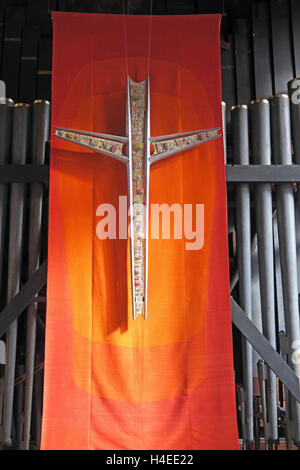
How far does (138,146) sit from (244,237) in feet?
4.60

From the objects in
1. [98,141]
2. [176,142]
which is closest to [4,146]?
[98,141]

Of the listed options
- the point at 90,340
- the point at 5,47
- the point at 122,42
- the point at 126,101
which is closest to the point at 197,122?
the point at 126,101

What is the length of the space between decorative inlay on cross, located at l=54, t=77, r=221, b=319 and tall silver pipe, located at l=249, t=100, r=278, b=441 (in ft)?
1.77

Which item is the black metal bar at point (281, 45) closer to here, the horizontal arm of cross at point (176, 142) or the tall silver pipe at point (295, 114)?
the tall silver pipe at point (295, 114)

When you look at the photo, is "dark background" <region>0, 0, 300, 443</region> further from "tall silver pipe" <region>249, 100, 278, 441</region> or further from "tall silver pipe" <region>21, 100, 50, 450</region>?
"tall silver pipe" <region>21, 100, 50, 450</region>

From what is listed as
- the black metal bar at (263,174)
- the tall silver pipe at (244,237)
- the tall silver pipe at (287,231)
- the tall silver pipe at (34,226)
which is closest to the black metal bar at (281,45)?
the tall silver pipe at (287,231)

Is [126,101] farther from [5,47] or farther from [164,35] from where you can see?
[5,47]

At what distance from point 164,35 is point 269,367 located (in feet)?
11.8

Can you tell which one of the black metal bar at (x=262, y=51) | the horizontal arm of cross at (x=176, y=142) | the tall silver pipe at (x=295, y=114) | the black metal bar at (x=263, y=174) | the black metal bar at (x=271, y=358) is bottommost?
the black metal bar at (x=271, y=358)

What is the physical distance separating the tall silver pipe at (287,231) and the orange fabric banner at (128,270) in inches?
24.9

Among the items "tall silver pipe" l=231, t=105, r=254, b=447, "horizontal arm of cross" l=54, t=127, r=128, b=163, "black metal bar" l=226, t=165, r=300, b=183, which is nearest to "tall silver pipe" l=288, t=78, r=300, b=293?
"black metal bar" l=226, t=165, r=300, b=183

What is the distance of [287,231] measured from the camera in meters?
5.32

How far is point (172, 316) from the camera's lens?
5.00 m

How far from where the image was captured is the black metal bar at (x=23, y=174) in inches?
212
